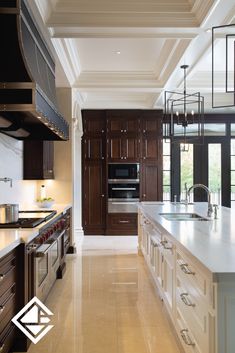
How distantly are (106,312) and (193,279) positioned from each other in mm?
1726

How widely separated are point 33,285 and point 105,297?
124cm

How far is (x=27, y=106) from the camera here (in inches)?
106

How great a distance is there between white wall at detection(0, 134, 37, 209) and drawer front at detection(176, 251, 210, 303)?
232 cm

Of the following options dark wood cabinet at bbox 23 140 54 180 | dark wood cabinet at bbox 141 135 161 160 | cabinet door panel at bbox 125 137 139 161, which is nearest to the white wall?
dark wood cabinet at bbox 23 140 54 180

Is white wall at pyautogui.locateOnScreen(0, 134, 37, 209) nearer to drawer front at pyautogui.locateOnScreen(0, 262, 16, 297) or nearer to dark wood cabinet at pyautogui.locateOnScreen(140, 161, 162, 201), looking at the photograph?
drawer front at pyautogui.locateOnScreen(0, 262, 16, 297)

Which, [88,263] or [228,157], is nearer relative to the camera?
[88,263]

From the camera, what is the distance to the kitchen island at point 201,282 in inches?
60.7

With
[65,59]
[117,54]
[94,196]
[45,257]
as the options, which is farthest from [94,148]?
[45,257]

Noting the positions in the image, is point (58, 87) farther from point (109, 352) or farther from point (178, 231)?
point (109, 352)

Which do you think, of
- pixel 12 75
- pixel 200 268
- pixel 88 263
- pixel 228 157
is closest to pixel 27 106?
pixel 12 75

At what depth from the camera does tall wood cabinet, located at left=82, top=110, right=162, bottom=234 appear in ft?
26.2

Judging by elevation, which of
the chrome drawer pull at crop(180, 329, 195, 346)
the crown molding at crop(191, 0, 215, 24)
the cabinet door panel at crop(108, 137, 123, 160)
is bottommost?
the chrome drawer pull at crop(180, 329, 195, 346)

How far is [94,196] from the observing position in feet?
26.3

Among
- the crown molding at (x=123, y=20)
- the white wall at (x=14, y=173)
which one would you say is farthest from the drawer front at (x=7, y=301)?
the crown molding at (x=123, y=20)
